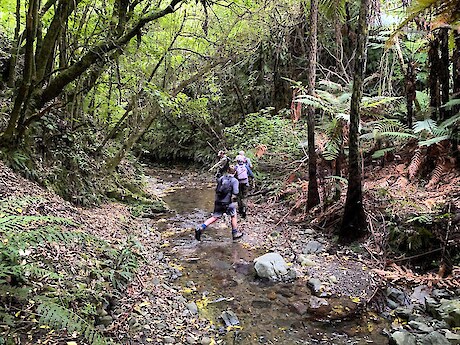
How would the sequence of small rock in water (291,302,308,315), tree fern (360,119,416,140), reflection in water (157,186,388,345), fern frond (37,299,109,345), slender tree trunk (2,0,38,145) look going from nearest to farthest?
fern frond (37,299,109,345) → reflection in water (157,186,388,345) → small rock in water (291,302,308,315) → slender tree trunk (2,0,38,145) → tree fern (360,119,416,140)

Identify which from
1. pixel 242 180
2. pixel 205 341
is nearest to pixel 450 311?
pixel 205 341

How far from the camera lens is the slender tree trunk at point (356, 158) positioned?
20.6ft

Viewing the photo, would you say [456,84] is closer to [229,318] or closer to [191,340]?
[229,318]

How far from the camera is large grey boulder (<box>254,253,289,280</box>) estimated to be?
6.03 metres

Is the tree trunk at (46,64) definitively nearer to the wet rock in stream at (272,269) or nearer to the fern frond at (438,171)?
the wet rock in stream at (272,269)

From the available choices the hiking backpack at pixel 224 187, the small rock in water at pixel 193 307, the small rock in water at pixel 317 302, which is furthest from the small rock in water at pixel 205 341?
the hiking backpack at pixel 224 187

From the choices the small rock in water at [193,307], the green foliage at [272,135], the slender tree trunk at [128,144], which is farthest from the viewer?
the green foliage at [272,135]

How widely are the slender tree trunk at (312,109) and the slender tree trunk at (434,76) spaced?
7.97 ft

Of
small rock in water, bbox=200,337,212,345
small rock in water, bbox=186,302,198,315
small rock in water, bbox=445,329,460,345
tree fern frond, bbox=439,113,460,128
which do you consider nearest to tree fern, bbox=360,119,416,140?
tree fern frond, bbox=439,113,460,128

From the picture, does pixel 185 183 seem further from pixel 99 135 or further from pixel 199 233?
pixel 199 233

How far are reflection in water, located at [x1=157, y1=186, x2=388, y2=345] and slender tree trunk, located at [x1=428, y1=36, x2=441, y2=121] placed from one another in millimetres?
5228

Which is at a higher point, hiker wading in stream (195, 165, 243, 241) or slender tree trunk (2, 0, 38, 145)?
slender tree trunk (2, 0, 38, 145)

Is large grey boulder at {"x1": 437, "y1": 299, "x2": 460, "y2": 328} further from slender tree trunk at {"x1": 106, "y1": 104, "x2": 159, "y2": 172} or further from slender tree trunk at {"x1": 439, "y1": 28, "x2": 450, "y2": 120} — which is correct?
slender tree trunk at {"x1": 106, "y1": 104, "x2": 159, "y2": 172}

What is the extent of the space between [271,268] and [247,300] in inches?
36.0
